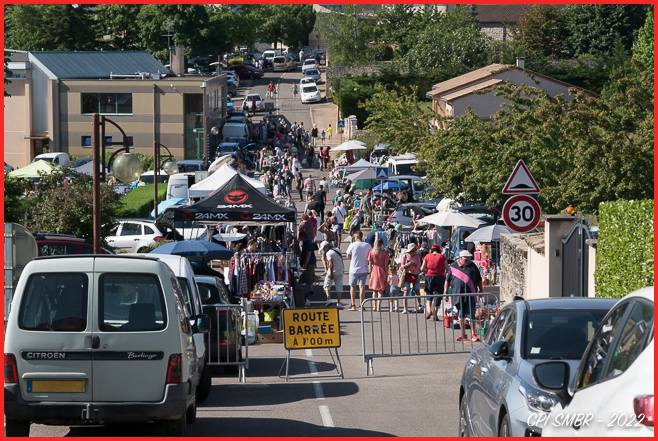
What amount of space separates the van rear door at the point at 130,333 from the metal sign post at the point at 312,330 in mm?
6037

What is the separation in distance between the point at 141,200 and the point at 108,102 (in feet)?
74.4

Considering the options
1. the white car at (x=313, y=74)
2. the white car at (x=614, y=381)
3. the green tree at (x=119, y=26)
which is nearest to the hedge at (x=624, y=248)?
the white car at (x=614, y=381)

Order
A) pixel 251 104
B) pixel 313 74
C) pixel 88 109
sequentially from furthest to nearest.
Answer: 1. pixel 313 74
2. pixel 251 104
3. pixel 88 109

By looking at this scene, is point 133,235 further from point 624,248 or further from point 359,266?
point 624,248

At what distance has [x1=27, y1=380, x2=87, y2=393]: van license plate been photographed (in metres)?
Answer: 11.2

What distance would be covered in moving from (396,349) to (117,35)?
3557 inches

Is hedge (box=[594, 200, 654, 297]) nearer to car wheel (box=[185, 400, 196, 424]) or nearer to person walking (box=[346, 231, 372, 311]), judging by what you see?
car wheel (box=[185, 400, 196, 424])

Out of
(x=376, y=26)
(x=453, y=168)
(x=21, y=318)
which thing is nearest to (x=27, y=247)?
(x=21, y=318)

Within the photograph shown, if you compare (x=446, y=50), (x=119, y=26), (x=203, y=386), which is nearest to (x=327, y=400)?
(x=203, y=386)

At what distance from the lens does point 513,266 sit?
76.4 ft

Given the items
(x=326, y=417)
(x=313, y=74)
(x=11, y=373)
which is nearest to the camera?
(x=11, y=373)

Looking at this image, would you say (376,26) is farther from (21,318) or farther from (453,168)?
(21,318)

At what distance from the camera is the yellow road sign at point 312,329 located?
17.5 metres

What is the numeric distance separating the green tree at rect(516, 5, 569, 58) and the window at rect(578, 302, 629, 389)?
89.3 m
